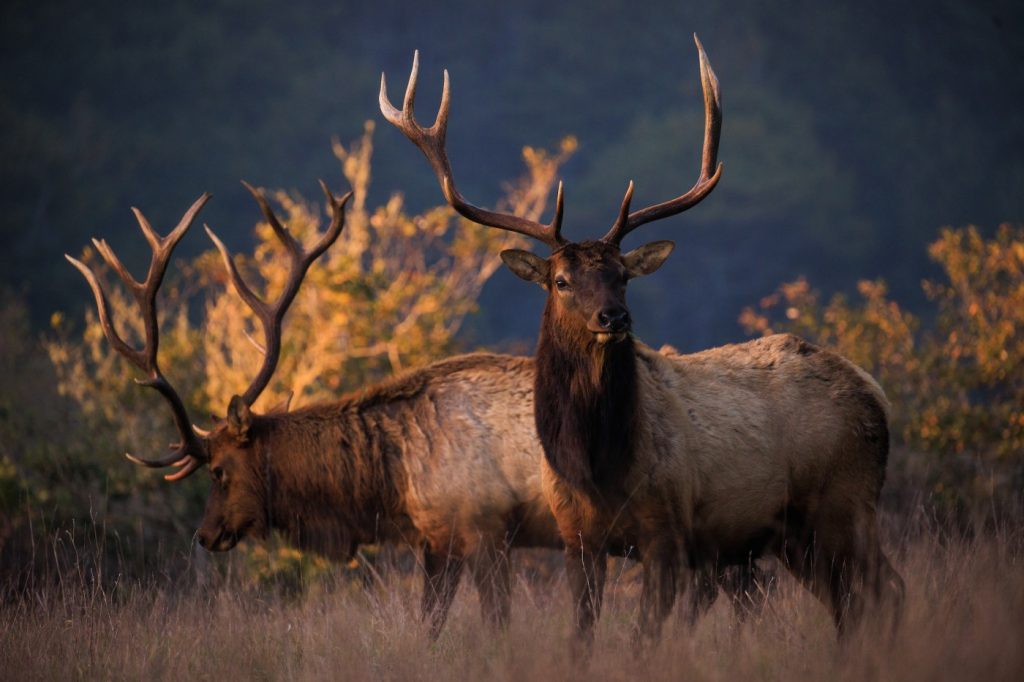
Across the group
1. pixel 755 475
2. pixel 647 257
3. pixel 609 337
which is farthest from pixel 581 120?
pixel 609 337

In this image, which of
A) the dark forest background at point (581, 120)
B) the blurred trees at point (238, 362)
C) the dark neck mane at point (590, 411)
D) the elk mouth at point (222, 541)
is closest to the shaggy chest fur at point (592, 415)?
the dark neck mane at point (590, 411)

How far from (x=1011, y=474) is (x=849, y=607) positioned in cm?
569

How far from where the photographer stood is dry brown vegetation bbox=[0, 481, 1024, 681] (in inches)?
163

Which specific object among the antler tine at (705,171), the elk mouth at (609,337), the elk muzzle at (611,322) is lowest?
the elk mouth at (609,337)

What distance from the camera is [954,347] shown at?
39.4 ft

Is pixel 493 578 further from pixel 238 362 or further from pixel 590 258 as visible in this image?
pixel 238 362

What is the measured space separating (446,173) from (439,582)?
237 cm

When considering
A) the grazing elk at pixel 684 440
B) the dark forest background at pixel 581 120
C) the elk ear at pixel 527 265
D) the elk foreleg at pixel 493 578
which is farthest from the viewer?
the dark forest background at pixel 581 120

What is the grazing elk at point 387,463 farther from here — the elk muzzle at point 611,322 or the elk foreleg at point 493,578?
the elk muzzle at point 611,322

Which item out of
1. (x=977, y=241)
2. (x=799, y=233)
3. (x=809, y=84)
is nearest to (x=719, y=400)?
(x=977, y=241)

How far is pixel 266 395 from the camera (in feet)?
35.0

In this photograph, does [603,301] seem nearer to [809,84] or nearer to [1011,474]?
[1011,474]

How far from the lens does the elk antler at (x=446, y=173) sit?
18.4ft

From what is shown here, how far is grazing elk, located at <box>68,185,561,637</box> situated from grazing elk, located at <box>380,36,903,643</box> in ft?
4.20
